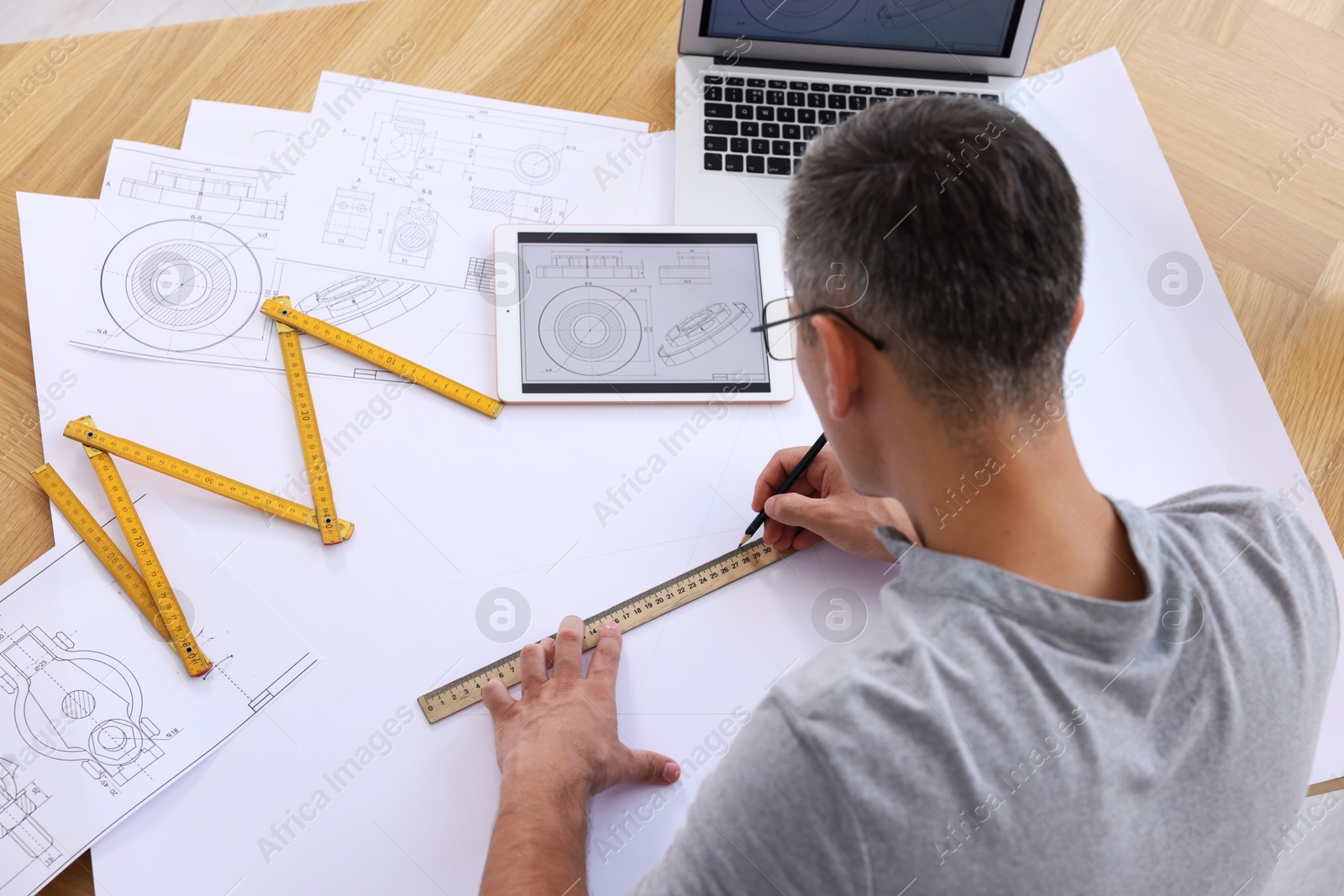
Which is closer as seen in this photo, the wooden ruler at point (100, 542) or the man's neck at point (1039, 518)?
the man's neck at point (1039, 518)

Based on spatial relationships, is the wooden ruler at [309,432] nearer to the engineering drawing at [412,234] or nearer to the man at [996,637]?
the engineering drawing at [412,234]

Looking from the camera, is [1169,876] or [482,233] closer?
[1169,876]

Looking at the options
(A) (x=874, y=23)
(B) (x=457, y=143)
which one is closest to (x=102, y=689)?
(B) (x=457, y=143)

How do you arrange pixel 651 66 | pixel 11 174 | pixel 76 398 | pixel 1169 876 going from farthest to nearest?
pixel 651 66
pixel 11 174
pixel 76 398
pixel 1169 876

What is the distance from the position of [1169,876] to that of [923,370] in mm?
491

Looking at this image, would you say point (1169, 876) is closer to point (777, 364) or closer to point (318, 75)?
point (777, 364)

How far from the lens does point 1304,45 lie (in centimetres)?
152

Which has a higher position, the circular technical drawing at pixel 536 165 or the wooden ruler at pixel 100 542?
the circular technical drawing at pixel 536 165

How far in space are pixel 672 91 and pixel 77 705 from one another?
1227 mm

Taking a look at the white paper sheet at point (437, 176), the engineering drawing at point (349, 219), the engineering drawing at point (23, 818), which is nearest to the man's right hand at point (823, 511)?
the white paper sheet at point (437, 176)

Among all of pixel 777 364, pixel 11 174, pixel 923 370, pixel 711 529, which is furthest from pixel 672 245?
pixel 11 174

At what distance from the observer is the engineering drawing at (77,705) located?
1.09m

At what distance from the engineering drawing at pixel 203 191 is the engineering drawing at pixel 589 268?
415mm

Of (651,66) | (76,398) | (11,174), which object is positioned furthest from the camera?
(651,66)
